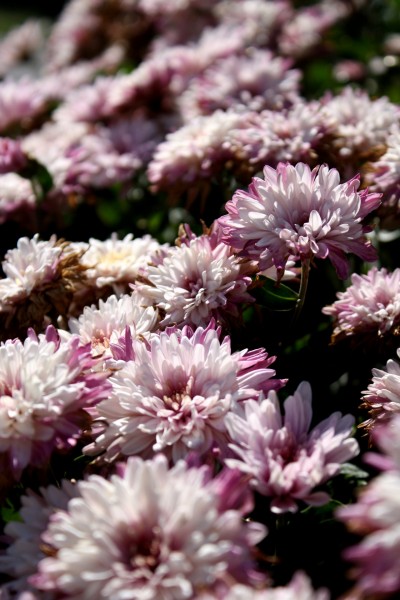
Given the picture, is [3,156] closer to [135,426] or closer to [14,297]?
[14,297]

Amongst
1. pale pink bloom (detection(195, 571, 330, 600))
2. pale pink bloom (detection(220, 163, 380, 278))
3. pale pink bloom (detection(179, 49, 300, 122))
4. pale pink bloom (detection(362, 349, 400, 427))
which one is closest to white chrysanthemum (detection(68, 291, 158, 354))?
pale pink bloom (detection(220, 163, 380, 278))

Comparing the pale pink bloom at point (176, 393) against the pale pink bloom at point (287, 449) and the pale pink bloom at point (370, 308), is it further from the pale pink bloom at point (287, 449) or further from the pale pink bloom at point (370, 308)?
the pale pink bloom at point (370, 308)

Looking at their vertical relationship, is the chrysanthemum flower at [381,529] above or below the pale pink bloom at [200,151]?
below

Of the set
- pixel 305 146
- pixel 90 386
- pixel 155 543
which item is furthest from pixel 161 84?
pixel 155 543

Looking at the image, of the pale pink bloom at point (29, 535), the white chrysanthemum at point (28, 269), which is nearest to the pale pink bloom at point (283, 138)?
the white chrysanthemum at point (28, 269)

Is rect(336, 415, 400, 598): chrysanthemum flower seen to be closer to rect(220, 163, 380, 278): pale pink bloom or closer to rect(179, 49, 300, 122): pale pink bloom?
rect(220, 163, 380, 278): pale pink bloom

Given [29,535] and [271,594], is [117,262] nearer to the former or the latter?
[29,535]
